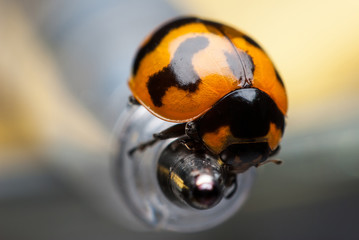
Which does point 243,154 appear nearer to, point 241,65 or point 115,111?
point 241,65

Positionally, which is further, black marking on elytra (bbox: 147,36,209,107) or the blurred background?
the blurred background

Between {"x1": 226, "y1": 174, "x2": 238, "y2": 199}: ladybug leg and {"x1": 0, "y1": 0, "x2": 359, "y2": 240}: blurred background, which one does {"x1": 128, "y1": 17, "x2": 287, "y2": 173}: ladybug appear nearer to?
{"x1": 226, "y1": 174, "x2": 238, "y2": 199}: ladybug leg

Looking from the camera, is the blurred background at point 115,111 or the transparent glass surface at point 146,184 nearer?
the transparent glass surface at point 146,184

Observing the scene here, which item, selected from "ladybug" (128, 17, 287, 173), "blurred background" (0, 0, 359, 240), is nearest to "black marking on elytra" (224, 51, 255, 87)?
"ladybug" (128, 17, 287, 173)

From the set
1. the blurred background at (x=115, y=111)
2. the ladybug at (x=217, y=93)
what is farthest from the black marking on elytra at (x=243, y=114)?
the blurred background at (x=115, y=111)

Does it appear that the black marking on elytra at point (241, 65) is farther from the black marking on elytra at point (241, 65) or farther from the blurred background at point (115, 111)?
the blurred background at point (115, 111)

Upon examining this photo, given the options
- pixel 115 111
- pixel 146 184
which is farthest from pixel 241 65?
pixel 115 111

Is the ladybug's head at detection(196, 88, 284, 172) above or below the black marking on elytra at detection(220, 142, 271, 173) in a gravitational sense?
above

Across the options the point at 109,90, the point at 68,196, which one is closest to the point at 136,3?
the point at 109,90
